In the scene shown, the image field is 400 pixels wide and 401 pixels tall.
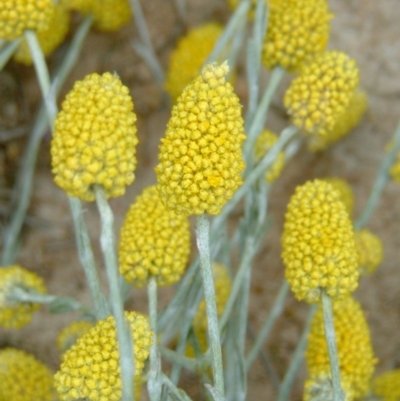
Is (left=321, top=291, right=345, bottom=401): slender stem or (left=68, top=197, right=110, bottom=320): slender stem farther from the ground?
(left=68, top=197, right=110, bottom=320): slender stem

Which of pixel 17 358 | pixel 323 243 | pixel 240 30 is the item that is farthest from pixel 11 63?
pixel 323 243

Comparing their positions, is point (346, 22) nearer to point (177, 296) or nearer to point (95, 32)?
point (95, 32)

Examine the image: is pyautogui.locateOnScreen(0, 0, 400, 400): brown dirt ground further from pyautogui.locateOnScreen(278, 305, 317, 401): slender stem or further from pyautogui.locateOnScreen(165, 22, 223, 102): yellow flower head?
pyautogui.locateOnScreen(278, 305, 317, 401): slender stem

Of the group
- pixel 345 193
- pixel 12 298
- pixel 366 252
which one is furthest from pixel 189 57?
pixel 12 298

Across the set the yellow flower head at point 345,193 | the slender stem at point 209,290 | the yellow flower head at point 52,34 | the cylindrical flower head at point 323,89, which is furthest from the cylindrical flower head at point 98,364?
the yellow flower head at point 52,34

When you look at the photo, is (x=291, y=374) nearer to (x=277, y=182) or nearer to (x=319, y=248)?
(x=319, y=248)

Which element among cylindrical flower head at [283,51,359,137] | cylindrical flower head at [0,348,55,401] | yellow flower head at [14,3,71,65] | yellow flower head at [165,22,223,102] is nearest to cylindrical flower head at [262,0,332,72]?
cylindrical flower head at [283,51,359,137]
